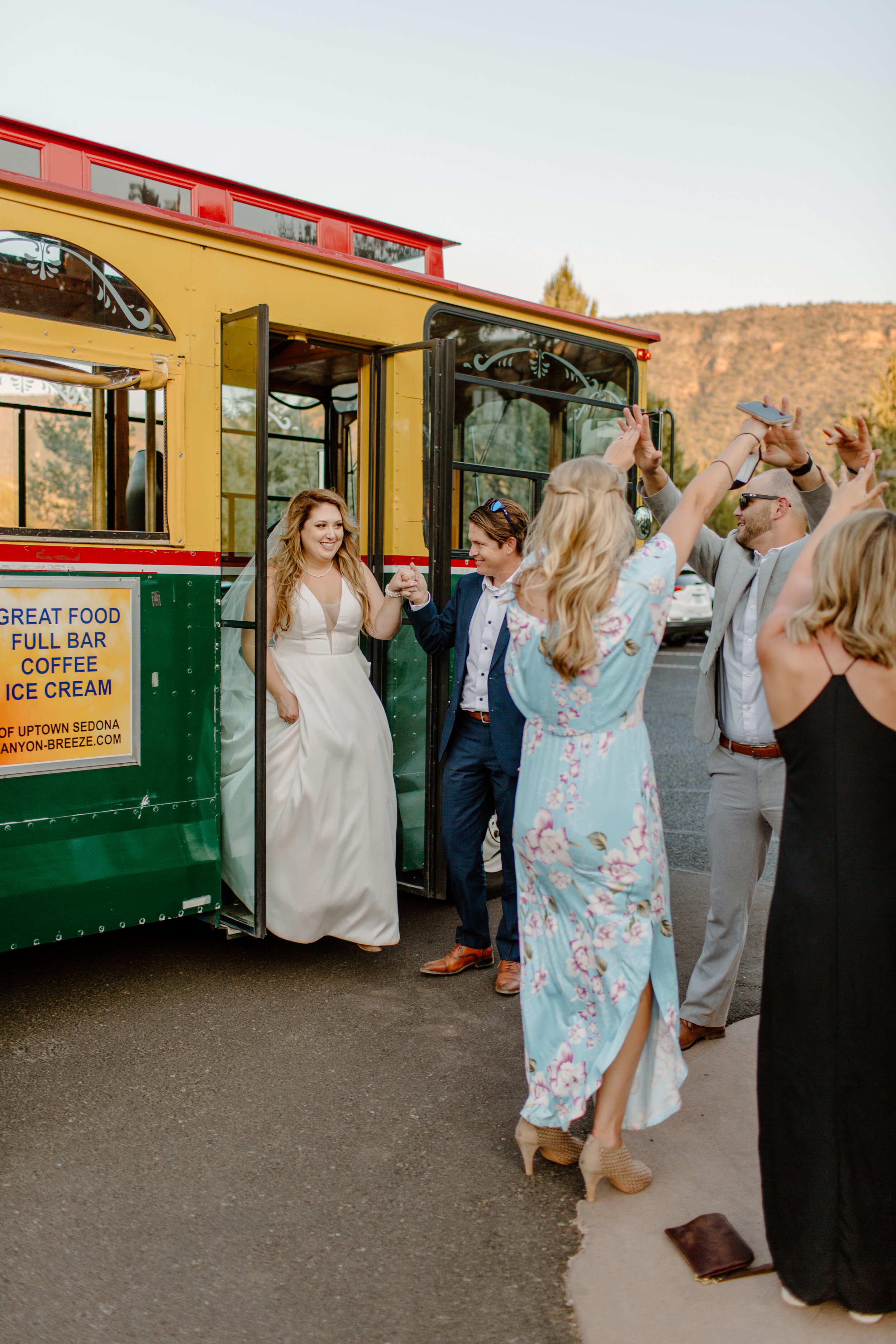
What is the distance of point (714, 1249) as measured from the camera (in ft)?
8.59

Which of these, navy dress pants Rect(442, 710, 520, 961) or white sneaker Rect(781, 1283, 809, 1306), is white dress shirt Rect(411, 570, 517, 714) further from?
white sneaker Rect(781, 1283, 809, 1306)

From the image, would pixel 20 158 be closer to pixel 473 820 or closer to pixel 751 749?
pixel 473 820

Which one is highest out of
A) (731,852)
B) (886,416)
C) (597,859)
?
(886,416)

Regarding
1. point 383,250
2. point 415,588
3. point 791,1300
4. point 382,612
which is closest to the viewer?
point 791,1300

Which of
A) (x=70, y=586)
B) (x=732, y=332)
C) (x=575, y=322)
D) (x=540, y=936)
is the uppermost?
(x=732, y=332)

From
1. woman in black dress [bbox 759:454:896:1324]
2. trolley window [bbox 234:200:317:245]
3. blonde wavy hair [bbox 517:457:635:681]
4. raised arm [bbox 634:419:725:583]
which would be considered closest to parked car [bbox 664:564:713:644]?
trolley window [bbox 234:200:317:245]

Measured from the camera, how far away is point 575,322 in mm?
5762

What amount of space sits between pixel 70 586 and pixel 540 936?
207 centimetres

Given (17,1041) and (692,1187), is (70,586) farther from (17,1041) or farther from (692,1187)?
(692,1187)

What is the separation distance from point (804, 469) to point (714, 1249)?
2.16m

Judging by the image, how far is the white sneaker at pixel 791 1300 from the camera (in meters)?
2.38

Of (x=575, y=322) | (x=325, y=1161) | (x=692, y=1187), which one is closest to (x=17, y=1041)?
(x=325, y=1161)

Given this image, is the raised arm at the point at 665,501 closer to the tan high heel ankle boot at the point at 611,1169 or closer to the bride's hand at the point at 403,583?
the bride's hand at the point at 403,583

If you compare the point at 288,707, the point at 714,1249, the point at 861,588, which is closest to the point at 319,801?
the point at 288,707
